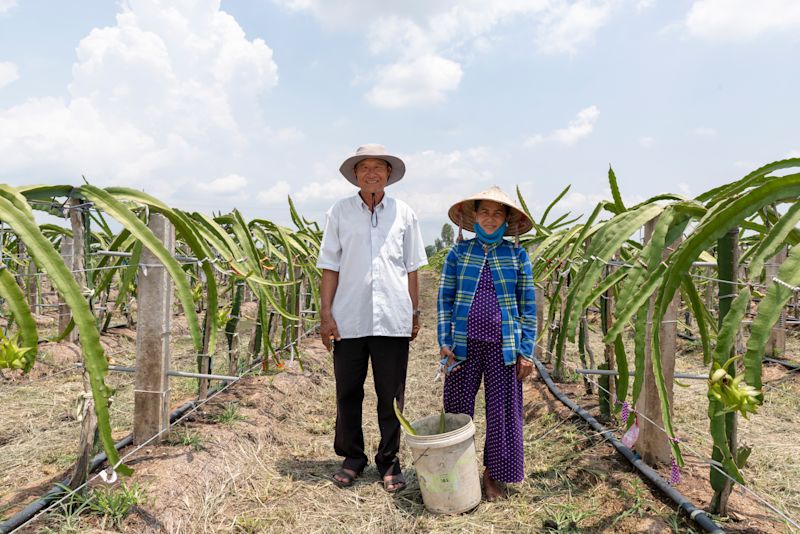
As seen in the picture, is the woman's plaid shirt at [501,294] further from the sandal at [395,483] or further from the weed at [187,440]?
the weed at [187,440]

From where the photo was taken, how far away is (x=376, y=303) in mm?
1839

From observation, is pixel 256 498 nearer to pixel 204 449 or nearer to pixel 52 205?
pixel 204 449

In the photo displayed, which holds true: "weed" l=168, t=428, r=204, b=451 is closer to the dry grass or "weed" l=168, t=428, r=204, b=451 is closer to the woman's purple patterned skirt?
the dry grass

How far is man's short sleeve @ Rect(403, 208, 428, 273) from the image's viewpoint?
193cm

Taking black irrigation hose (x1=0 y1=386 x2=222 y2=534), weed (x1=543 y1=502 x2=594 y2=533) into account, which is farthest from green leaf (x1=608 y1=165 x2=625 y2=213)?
black irrigation hose (x1=0 y1=386 x2=222 y2=534)

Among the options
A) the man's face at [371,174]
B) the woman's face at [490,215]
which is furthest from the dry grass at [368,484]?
the man's face at [371,174]

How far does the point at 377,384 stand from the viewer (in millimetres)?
1927

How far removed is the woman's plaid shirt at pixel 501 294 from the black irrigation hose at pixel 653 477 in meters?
0.51

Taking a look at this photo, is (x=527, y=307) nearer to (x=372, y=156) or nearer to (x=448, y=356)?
(x=448, y=356)

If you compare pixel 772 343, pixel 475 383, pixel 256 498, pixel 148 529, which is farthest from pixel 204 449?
pixel 772 343

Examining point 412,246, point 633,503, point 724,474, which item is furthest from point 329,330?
point 724,474

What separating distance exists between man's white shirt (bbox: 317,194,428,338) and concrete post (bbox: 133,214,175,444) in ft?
1.90

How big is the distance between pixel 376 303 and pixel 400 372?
0.89 ft

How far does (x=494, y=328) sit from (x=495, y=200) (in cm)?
41
